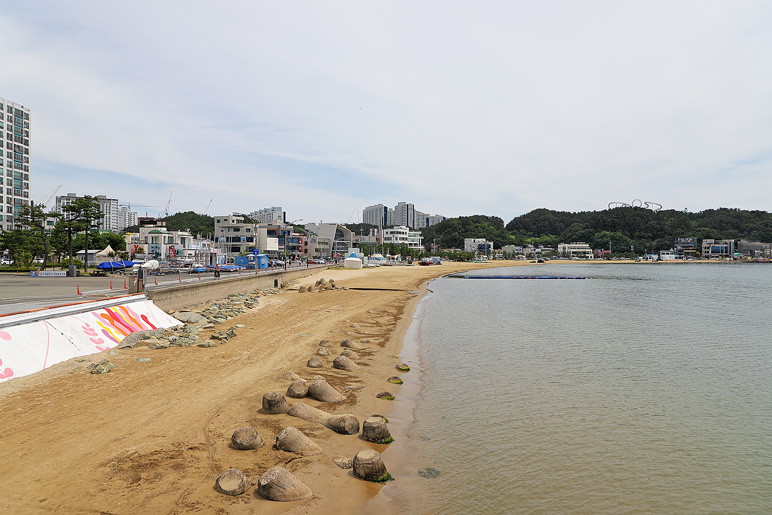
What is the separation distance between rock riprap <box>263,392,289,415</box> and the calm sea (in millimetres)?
3139

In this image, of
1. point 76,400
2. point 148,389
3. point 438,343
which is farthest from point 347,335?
point 76,400

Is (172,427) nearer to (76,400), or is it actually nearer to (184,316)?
(76,400)

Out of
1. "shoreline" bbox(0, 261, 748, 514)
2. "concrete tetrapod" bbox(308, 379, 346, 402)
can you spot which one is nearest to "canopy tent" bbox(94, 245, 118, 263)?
"shoreline" bbox(0, 261, 748, 514)

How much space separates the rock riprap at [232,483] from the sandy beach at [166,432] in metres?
0.11

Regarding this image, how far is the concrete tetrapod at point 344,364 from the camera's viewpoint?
53.8 feet

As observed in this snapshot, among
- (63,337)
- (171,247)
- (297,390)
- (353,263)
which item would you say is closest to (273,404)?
(297,390)

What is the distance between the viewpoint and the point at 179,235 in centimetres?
10144

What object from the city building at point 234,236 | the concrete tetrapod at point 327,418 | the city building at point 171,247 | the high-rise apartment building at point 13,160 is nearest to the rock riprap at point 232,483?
the concrete tetrapod at point 327,418

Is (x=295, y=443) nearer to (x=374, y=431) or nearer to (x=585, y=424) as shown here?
(x=374, y=431)

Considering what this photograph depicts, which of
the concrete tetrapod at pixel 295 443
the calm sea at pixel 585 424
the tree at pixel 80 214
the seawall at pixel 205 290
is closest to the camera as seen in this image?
the calm sea at pixel 585 424

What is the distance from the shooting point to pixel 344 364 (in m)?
16.5

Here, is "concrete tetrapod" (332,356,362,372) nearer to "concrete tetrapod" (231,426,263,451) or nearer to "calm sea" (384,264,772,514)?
"calm sea" (384,264,772,514)

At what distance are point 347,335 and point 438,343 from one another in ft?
17.0

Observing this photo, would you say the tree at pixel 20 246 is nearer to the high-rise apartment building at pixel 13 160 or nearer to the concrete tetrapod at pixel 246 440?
the concrete tetrapod at pixel 246 440
